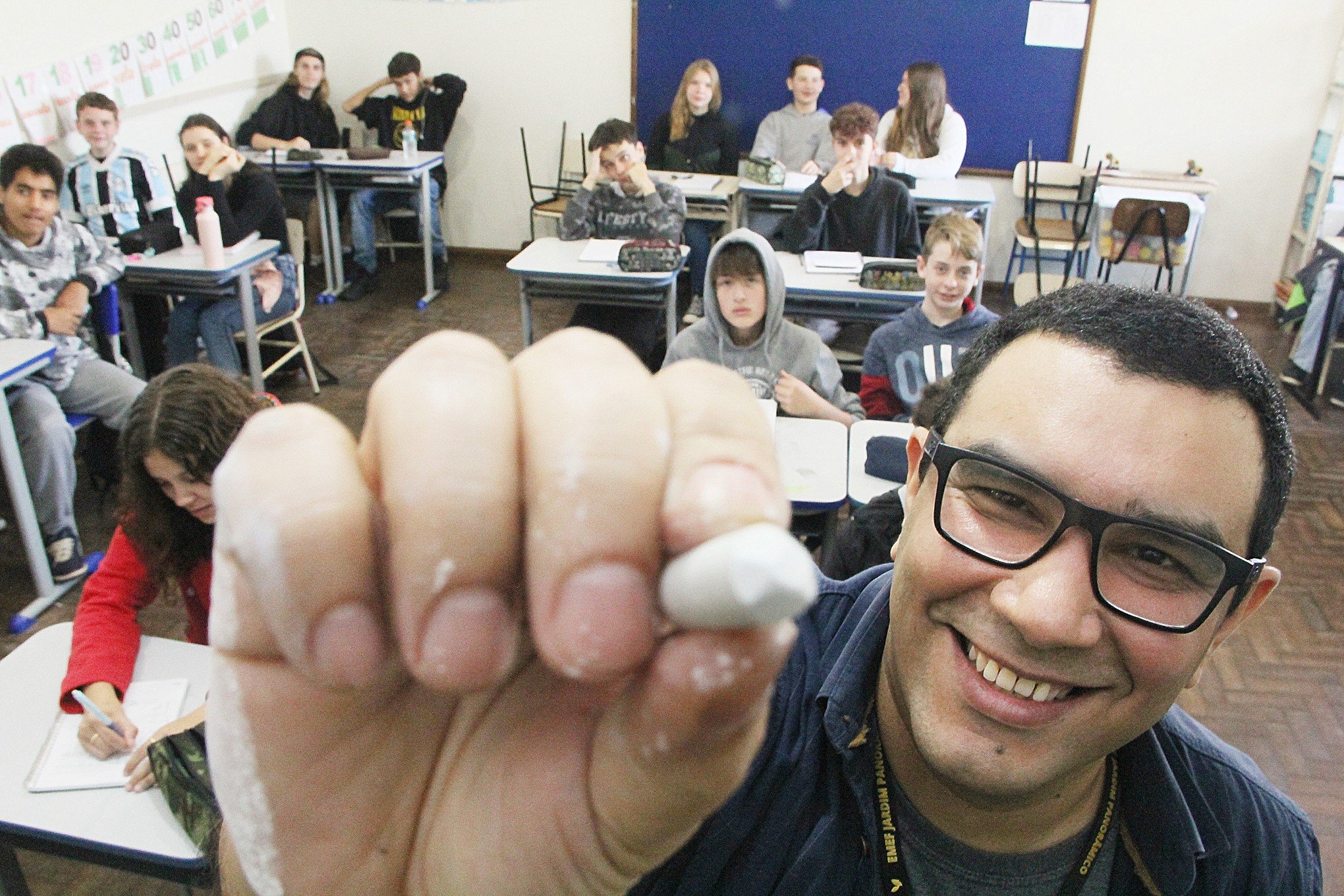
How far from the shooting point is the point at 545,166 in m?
7.87

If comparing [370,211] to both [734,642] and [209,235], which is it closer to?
[209,235]

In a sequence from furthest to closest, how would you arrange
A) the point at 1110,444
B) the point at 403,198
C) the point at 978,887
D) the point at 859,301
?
the point at 403,198 → the point at 859,301 → the point at 978,887 → the point at 1110,444

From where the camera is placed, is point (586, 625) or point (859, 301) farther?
point (859, 301)

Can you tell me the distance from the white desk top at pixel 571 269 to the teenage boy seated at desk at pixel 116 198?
189 cm

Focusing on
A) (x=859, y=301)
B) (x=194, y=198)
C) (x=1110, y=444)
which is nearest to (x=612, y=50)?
(x=194, y=198)

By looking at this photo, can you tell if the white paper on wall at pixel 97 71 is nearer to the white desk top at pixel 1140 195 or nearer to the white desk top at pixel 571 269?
the white desk top at pixel 571 269

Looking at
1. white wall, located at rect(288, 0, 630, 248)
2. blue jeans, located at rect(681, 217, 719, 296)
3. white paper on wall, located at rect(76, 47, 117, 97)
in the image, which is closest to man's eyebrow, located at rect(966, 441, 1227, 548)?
blue jeans, located at rect(681, 217, 719, 296)

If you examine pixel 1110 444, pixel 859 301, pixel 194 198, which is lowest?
pixel 859 301

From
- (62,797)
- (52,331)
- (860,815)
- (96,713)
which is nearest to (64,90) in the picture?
(52,331)

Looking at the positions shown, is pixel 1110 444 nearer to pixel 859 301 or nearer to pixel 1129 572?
pixel 1129 572

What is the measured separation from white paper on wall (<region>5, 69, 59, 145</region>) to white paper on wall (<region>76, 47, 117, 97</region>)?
356 millimetres

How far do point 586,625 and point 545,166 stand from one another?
26.0 feet

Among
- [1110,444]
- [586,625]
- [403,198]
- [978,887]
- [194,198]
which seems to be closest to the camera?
[586,625]

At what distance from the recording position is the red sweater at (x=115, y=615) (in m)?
1.80
